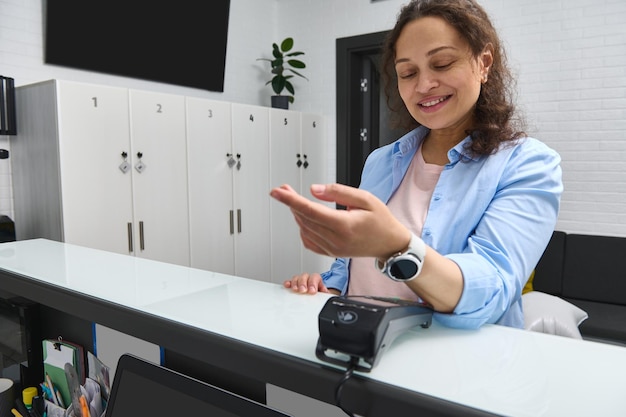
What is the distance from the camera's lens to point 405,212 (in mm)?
1148

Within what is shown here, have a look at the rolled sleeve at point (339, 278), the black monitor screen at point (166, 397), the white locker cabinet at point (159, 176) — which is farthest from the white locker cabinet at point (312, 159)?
the black monitor screen at point (166, 397)

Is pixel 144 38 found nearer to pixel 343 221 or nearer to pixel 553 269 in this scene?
pixel 553 269

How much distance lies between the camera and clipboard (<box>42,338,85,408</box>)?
3.82ft

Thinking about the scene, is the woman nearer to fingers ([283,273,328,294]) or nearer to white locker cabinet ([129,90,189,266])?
fingers ([283,273,328,294])

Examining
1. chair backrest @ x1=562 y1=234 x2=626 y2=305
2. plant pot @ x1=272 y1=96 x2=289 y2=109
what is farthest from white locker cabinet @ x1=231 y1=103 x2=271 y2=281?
chair backrest @ x1=562 y1=234 x2=626 y2=305

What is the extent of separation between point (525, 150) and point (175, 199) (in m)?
2.92

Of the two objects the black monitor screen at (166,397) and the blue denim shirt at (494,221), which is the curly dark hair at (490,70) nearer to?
the blue denim shirt at (494,221)

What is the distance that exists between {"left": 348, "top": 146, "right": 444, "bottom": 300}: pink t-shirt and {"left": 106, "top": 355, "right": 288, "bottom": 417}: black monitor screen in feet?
1.63

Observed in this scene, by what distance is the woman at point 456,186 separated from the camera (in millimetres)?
747

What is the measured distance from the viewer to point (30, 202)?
10.3 feet

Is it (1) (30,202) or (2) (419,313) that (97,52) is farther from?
(2) (419,313)

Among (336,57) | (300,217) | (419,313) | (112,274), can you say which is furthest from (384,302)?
(336,57)

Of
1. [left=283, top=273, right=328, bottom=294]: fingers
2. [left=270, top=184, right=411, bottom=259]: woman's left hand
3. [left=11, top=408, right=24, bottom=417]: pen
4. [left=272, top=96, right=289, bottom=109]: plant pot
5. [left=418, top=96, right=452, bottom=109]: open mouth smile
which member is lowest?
[left=11, top=408, right=24, bottom=417]: pen

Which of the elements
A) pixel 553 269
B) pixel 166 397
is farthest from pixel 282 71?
pixel 166 397
